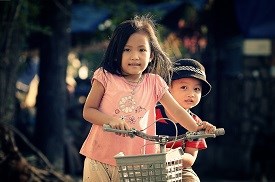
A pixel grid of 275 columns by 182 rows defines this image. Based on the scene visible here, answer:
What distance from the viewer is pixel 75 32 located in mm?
17656

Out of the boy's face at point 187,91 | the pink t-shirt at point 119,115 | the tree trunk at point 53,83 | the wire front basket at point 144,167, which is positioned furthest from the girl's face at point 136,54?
the tree trunk at point 53,83

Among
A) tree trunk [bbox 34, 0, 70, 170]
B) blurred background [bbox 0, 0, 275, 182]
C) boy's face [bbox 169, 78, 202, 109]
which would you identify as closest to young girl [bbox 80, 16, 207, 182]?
boy's face [bbox 169, 78, 202, 109]

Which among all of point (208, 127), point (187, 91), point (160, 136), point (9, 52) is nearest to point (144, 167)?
point (160, 136)

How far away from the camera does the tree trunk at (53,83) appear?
13.3 metres

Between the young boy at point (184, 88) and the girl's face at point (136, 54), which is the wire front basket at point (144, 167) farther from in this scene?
the young boy at point (184, 88)

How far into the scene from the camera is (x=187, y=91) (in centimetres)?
590

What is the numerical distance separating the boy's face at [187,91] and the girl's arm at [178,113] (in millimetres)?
488

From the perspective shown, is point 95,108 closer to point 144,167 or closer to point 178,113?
point 178,113

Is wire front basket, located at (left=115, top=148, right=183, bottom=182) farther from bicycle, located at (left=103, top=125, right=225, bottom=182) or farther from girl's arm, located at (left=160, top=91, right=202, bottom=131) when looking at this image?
girl's arm, located at (left=160, top=91, right=202, bottom=131)

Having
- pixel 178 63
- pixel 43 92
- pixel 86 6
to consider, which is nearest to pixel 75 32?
pixel 86 6

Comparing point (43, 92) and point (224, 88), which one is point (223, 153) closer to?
point (224, 88)

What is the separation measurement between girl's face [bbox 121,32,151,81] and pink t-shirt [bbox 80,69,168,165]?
0.11 metres

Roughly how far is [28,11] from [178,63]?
257 inches

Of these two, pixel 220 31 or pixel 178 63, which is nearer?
pixel 178 63
